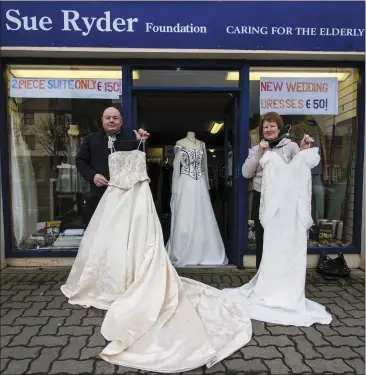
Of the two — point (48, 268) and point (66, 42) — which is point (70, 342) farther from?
point (66, 42)

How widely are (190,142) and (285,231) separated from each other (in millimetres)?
2046

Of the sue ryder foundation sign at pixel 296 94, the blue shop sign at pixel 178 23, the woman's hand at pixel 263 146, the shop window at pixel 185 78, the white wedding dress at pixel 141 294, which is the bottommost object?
the white wedding dress at pixel 141 294

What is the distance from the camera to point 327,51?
13.1ft

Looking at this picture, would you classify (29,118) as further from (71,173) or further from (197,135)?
(197,135)

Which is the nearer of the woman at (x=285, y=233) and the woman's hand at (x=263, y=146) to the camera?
the woman at (x=285, y=233)

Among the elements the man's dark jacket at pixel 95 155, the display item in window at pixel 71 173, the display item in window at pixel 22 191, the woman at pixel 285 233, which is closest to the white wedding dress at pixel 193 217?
the man's dark jacket at pixel 95 155

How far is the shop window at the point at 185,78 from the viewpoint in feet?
13.7

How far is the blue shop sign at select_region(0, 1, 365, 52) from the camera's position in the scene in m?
3.86

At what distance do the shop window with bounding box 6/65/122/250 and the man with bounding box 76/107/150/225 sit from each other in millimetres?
798

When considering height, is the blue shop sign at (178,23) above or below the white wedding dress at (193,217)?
above

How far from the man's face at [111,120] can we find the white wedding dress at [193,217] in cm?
126

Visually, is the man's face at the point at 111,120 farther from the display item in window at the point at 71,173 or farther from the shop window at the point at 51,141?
the display item in window at the point at 71,173

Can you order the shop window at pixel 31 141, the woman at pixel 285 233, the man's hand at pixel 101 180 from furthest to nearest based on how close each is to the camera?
the shop window at pixel 31 141 → the man's hand at pixel 101 180 → the woman at pixel 285 233

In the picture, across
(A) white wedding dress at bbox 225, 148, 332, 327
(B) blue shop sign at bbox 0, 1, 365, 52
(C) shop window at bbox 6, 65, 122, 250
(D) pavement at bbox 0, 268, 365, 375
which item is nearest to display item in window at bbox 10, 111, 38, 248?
(C) shop window at bbox 6, 65, 122, 250
